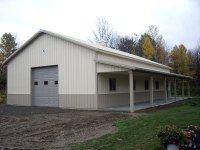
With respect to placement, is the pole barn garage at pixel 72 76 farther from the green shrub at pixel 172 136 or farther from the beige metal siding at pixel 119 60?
the green shrub at pixel 172 136

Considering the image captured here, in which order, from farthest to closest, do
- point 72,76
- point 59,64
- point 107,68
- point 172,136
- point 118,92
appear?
point 118,92 < point 59,64 < point 72,76 < point 107,68 < point 172,136

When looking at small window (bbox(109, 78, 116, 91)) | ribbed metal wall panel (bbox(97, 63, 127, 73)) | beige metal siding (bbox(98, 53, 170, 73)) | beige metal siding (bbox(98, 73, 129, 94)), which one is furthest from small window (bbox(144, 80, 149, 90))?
ribbed metal wall panel (bbox(97, 63, 127, 73))

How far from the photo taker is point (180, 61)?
→ 50.9 metres

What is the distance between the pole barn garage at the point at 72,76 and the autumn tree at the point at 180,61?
22229 millimetres

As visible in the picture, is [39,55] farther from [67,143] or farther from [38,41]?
[67,143]

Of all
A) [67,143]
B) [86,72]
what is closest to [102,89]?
[86,72]

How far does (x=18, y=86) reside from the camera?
90.4 ft

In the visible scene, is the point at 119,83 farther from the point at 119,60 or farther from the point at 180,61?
the point at 180,61

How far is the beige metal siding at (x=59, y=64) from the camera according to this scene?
2167 centimetres

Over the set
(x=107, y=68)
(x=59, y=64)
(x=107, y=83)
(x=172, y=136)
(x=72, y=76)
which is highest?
Answer: (x=59, y=64)

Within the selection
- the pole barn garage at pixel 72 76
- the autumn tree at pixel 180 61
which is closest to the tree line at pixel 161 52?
the autumn tree at pixel 180 61

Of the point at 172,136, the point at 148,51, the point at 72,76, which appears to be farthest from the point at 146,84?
the point at 172,136

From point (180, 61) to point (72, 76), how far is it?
3254 centimetres

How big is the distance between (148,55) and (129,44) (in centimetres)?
1116
